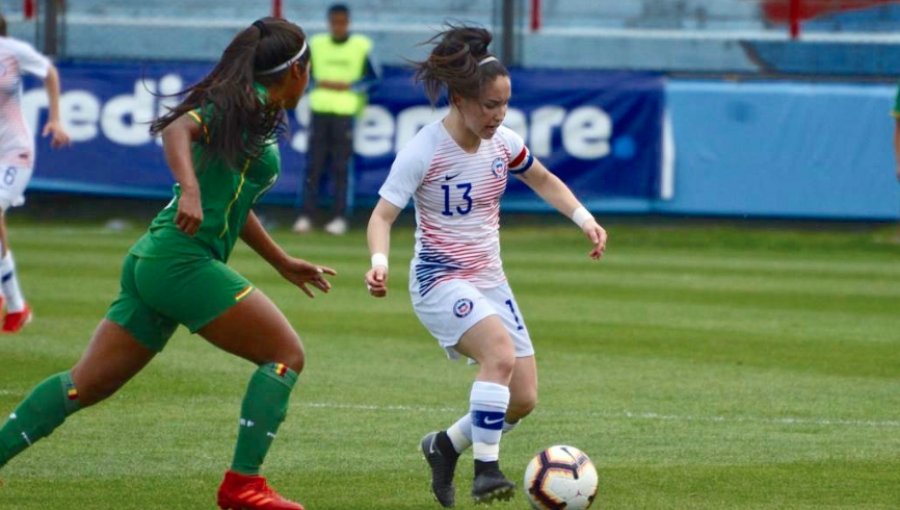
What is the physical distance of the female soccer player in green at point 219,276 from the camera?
19.2 ft

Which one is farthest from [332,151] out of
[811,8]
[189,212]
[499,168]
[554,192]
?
[189,212]

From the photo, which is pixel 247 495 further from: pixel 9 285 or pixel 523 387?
pixel 9 285

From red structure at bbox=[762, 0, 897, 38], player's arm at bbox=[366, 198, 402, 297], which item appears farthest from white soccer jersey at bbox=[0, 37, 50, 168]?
red structure at bbox=[762, 0, 897, 38]

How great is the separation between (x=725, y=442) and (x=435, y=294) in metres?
1.92

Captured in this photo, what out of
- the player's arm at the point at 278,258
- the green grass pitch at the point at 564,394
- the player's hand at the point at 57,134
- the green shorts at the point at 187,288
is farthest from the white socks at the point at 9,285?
the green shorts at the point at 187,288

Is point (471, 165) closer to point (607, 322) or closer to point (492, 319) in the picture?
point (492, 319)

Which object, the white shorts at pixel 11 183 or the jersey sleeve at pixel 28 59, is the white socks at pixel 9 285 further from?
the jersey sleeve at pixel 28 59

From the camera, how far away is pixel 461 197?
22.1ft

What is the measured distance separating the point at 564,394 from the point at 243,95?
12.8 feet

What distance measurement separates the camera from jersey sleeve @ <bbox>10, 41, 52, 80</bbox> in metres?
11.9

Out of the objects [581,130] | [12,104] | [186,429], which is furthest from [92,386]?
[581,130]

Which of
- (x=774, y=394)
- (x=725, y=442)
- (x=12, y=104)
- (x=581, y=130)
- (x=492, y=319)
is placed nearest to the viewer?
(x=492, y=319)

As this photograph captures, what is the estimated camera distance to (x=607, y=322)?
41.3 feet

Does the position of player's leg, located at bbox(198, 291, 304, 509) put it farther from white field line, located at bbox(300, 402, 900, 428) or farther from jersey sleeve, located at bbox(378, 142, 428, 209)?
white field line, located at bbox(300, 402, 900, 428)
